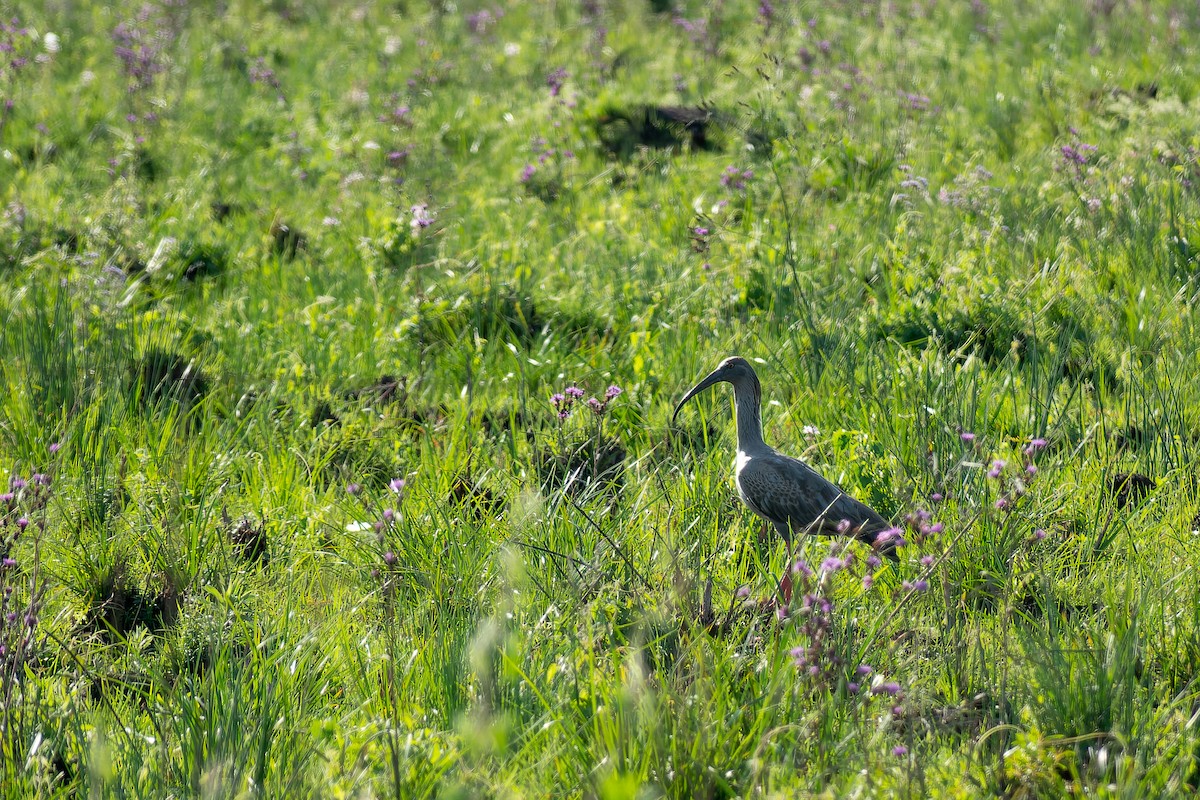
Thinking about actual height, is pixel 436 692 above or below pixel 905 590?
below

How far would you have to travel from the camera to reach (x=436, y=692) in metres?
3.07

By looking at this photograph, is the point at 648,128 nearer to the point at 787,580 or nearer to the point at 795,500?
the point at 795,500

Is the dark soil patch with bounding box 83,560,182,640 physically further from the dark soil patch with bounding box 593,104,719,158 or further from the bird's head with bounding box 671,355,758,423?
the dark soil patch with bounding box 593,104,719,158

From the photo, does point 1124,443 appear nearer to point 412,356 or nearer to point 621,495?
point 621,495

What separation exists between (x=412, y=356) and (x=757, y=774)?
3494mm

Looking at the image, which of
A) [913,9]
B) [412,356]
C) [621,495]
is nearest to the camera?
[621,495]

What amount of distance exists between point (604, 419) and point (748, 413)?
643 millimetres

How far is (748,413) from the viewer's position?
437cm

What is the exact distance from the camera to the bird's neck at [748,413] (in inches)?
171

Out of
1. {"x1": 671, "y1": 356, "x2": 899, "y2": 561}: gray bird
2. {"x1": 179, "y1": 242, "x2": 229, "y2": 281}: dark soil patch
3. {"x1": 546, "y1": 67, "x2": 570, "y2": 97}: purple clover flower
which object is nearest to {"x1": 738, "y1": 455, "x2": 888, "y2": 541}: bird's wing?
{"x1": 671, "y1": 356, "x2": 899, "y2": 561}: gray bird

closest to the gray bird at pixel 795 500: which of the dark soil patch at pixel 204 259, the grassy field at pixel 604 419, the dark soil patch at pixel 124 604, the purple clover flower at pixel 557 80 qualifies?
the grassy field at pixel 604 419

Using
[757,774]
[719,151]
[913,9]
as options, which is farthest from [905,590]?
[913,9]

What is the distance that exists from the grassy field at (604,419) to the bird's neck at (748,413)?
0.67 ft

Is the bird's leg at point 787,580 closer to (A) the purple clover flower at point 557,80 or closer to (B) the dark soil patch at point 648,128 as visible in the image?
(B) the dark soil patch at point 648,128
